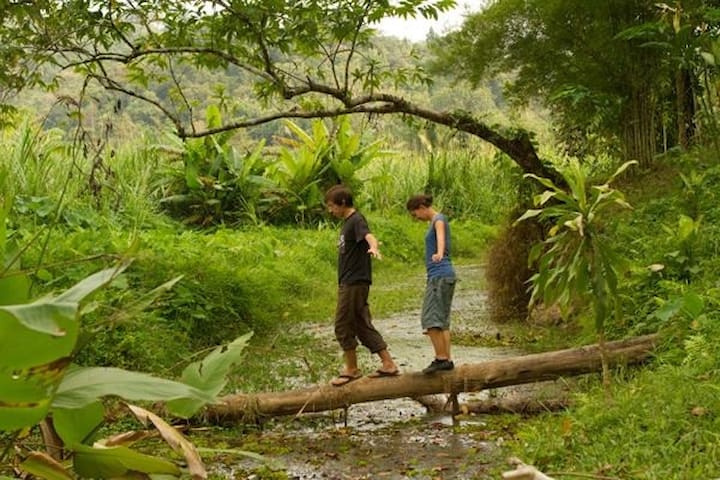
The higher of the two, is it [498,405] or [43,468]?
[43,468]

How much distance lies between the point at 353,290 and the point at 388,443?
113cm

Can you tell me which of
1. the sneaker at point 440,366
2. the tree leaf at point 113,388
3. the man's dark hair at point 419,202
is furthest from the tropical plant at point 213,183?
the tree leaf at point 113,388

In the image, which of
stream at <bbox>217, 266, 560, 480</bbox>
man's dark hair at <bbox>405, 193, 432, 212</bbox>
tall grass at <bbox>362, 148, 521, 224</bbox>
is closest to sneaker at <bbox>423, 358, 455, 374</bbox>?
stream at <bbox>217, 266, 560, 480</bbox>

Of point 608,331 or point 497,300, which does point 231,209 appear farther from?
point 608,331

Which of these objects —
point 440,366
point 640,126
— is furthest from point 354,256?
point 640,126

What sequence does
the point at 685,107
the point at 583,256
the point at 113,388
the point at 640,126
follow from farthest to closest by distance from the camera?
the point at 685,107, the point at 640,126, the point at 583,256, the point at 113,388

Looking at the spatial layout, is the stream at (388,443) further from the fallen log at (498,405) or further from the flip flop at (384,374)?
the flip flop at (384,374)

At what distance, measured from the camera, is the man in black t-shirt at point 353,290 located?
5.51 meters

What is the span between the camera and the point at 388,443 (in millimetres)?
4766

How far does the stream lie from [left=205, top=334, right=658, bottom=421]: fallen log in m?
0.14

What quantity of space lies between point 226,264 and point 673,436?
5.91 meters

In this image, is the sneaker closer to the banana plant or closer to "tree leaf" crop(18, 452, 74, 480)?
the banana plant

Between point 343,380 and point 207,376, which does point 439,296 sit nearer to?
point 343,380

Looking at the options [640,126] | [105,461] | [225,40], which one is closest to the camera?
[105,461]
